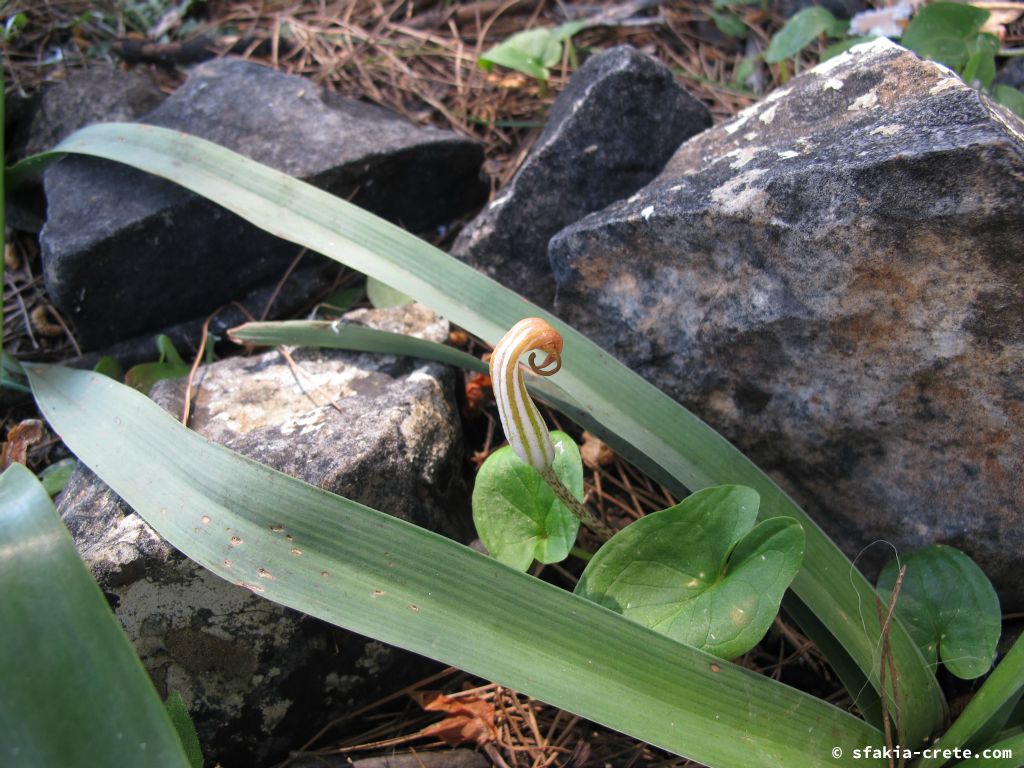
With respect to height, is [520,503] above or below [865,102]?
below

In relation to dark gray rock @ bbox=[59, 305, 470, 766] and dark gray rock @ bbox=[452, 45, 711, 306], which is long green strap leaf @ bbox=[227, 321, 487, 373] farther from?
dark gray rock @ bbox=[452, 45, 711, 306]

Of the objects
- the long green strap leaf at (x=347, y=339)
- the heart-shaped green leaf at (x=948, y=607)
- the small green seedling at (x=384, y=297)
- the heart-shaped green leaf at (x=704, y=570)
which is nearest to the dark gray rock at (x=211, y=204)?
the small green seedling at (x=384, y=297)

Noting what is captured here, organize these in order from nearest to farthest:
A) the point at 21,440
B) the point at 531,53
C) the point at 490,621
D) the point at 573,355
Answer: the point at 490,621 → the point at 573,355 → the point at 21,440 → the point at 531,53

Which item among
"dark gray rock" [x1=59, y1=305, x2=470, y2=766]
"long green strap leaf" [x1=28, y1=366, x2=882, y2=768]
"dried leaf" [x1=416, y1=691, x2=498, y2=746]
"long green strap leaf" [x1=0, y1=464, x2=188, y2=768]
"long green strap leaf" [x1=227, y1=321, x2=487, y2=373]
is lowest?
"dried leaf" [x1=416, y1=691, x2=498, y2=746]

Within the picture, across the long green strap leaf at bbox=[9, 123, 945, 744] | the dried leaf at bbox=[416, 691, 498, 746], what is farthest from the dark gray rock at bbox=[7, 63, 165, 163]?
the dried leaf at bbox=[416, 691, 498, 746]

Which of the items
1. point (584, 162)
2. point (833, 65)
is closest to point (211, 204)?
point (584, 162)

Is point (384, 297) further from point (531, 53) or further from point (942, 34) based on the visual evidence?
point (942, 34)

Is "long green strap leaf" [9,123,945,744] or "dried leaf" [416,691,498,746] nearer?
"long green strap leaf" [9,123,945,744]
